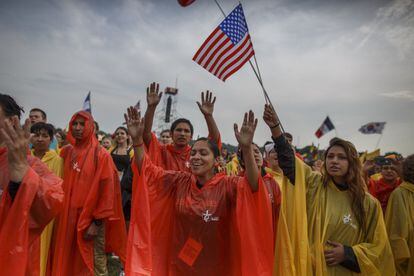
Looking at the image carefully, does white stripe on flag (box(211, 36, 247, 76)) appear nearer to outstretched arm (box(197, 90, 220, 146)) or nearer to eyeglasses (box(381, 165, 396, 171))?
outstretched arm (box(197, 90, 220, 146))

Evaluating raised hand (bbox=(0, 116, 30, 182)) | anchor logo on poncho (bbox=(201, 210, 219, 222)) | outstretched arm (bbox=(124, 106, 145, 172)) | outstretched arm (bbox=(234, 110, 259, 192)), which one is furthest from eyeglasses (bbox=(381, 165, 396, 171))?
raised hand (bbox=(0, 116, 30, 182))

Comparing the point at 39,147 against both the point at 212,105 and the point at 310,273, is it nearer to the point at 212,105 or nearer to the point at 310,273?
the point at 212,105

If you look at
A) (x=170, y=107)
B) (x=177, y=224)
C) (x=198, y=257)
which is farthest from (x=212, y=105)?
(x=170, y=107)

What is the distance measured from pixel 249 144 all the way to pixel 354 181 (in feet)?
3.88

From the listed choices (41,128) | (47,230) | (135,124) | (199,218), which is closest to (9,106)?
(135,124)

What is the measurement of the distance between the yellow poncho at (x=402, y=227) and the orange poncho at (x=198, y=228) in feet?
6.19

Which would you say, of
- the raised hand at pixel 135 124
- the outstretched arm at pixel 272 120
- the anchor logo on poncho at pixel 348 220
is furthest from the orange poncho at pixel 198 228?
the anchor logo on poncho at pixel 348 220

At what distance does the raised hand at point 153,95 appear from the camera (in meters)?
3.40

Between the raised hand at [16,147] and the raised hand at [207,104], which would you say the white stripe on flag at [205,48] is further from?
the raised hand at [16,147]

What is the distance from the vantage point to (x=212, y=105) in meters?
4.16

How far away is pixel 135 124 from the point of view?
2949 millimetres

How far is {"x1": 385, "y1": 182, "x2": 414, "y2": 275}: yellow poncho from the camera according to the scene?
3605 millimetres

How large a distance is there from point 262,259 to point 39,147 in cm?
334

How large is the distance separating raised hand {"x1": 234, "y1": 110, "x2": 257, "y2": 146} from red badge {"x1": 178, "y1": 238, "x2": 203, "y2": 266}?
1.03 m
